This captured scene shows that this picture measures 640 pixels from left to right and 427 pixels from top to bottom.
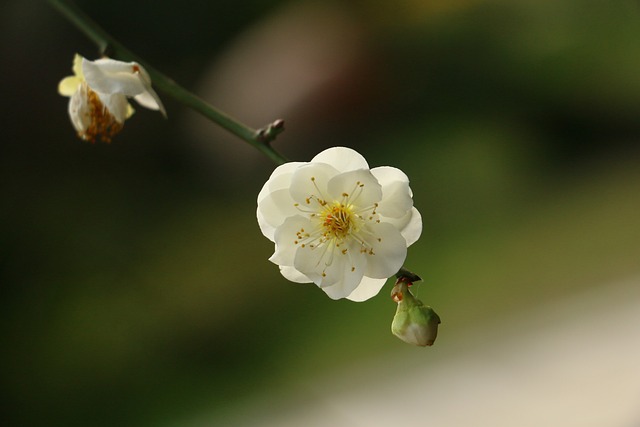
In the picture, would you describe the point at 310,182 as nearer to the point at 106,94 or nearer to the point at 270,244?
the point at 106,94

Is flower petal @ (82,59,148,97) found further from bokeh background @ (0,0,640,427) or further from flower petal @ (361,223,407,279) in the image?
bokeh background @ (0,0,640,427)

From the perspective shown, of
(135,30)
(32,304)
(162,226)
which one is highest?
(135,30)

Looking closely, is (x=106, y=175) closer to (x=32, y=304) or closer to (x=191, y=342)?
(x=32, y=304)

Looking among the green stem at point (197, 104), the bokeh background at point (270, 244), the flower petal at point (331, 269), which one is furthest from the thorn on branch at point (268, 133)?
the bokeh background at point (270, 244)

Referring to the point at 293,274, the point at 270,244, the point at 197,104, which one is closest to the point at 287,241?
the point at 293,274

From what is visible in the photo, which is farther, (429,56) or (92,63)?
(429,56)

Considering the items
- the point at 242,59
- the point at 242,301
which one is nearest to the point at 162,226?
the point at 242,301

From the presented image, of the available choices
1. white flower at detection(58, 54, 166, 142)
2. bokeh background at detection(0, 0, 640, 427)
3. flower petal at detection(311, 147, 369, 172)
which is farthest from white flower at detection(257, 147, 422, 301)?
bokeh background at detection(0, 0, 640, 427)
